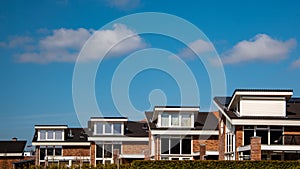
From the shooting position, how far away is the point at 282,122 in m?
29.5

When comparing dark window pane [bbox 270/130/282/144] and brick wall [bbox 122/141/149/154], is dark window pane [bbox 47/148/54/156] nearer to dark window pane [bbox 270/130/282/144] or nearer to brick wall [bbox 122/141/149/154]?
brick wall [bbox 122/141/149/154]

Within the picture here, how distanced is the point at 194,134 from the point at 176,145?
59.4 inches

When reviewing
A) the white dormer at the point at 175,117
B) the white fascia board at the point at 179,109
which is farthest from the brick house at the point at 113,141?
the white fascia board at the point at 179,109

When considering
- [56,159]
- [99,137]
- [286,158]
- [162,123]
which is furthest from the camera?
[56,159]

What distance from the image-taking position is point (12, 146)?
52562 millimetres

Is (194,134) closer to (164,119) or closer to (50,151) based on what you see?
(164,119)

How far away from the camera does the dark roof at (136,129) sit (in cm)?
4619

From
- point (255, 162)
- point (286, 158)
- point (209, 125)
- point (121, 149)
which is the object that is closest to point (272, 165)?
point (255, 162)

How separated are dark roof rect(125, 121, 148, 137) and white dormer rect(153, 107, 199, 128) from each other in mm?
6954

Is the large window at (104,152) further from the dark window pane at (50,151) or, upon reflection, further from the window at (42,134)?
the window at (42,134)

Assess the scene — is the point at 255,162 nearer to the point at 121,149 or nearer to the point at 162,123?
the point at 162,123

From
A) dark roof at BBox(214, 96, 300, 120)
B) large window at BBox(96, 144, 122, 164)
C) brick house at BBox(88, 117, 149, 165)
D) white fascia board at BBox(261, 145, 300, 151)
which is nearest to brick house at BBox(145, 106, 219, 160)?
dark roof at BBox(214, 96, 300, 120)

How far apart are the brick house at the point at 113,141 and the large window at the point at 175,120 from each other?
6.00 metres

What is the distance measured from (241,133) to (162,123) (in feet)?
33.3
